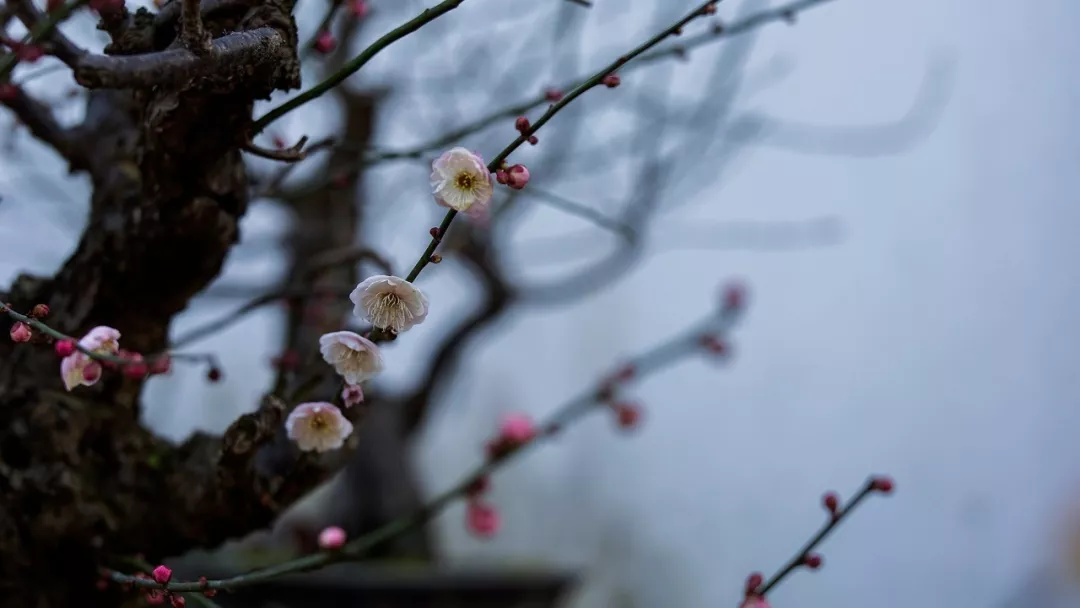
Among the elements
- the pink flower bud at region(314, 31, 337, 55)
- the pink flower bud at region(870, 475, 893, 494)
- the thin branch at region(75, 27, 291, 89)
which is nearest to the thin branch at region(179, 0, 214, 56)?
the thin branch at region(75, 27, 291, 89)

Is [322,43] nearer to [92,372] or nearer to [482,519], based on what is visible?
[92,372]

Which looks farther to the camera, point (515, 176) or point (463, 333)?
point (463, 333)

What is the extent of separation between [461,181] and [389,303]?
2.0 inches

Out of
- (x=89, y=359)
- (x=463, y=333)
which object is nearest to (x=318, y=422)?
(x=89, y=359)

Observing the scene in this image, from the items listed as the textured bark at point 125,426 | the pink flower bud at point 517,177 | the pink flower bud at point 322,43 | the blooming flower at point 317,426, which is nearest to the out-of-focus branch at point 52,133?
the textured bark at point 125,426

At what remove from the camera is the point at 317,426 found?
0.45 m

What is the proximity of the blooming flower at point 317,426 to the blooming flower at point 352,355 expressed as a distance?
0.23 ft

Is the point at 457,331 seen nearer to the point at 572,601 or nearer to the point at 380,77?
the point at 380,77

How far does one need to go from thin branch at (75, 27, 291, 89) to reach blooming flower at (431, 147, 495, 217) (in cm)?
8

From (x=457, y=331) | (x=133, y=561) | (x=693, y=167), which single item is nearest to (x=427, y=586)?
(x=457, y=331)

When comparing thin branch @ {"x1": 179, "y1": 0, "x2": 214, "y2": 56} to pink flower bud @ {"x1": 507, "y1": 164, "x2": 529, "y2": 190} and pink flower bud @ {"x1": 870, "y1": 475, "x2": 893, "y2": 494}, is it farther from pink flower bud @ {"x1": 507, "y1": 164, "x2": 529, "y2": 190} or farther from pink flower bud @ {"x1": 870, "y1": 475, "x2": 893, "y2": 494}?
pink flower bud @ {"x1": 870, "y1": 475, "x2": 893, "y2": 494}

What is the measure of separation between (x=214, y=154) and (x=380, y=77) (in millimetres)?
960

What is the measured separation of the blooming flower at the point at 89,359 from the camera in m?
0.41

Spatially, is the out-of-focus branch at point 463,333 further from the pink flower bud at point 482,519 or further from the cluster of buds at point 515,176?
the cluster of buds at point 515,176
